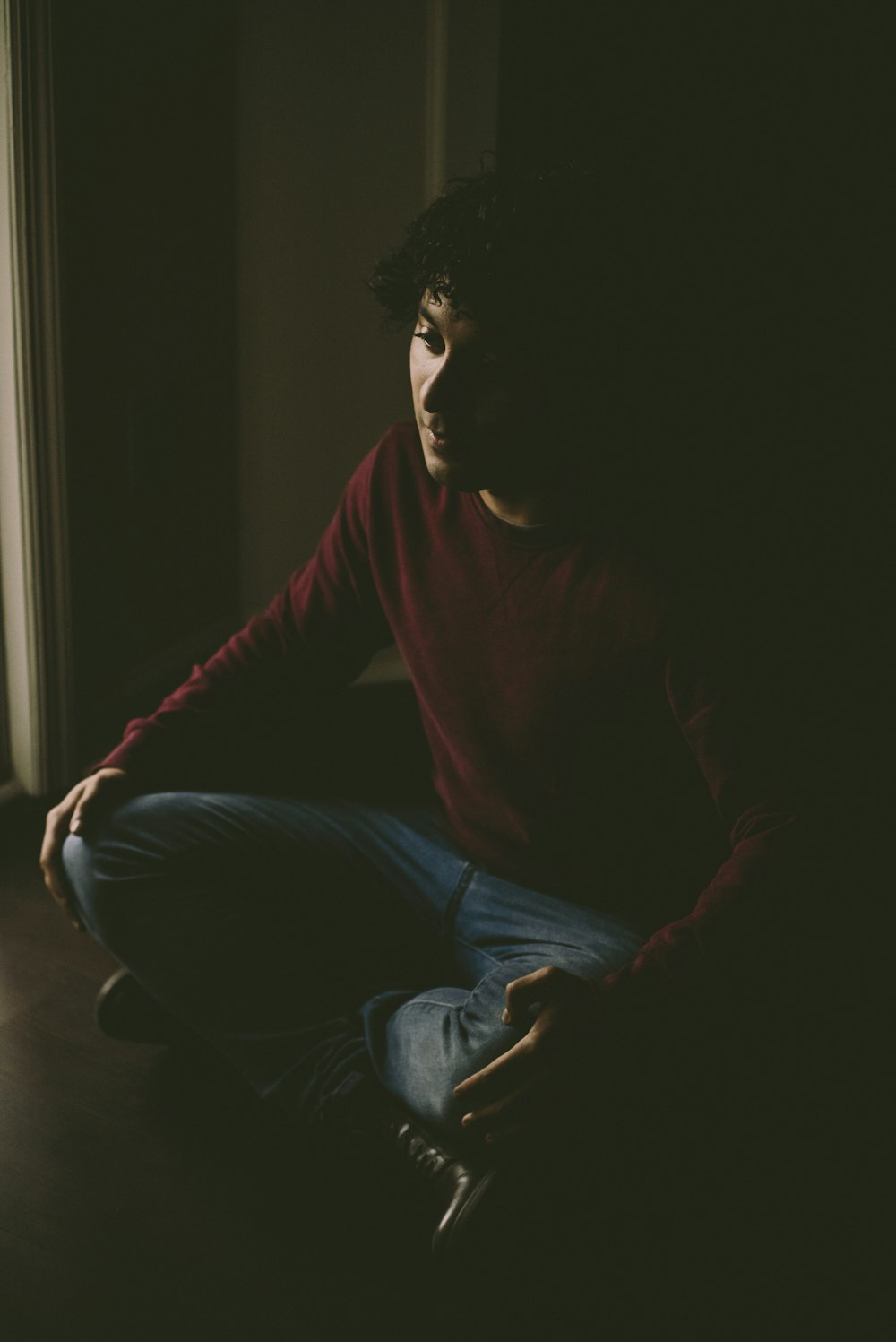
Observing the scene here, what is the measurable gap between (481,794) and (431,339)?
55 centimetres

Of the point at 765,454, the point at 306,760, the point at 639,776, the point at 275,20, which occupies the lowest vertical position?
the point at 306,760

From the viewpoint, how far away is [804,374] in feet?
5.45

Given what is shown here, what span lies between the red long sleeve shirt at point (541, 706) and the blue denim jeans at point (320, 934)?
66mm

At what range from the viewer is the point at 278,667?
1.50m

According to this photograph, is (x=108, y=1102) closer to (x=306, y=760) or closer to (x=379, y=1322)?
(x=379, y=1322)

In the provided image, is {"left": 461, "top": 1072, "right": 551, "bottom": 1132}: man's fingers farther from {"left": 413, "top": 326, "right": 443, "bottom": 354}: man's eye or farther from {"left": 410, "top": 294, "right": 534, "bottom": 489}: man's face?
{"left": 413, "top": 326, "right": 443, "bottom": 354}: man's eye

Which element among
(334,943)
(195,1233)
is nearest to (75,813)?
(334,943)

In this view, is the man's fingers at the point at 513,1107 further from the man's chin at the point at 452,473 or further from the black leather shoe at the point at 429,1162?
the man's chin at the point at 452,473

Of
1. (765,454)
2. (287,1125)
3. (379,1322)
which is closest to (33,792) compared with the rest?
(287,1125)

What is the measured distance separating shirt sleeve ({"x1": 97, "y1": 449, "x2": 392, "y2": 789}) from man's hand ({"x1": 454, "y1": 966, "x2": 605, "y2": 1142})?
0.58 meters

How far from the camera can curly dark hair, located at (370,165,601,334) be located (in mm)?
1176

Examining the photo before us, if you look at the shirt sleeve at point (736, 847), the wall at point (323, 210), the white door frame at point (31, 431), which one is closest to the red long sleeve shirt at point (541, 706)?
the shirt sleeve at point (736, 847)

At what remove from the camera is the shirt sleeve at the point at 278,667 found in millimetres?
1436

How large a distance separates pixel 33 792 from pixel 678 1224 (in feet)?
4.65
